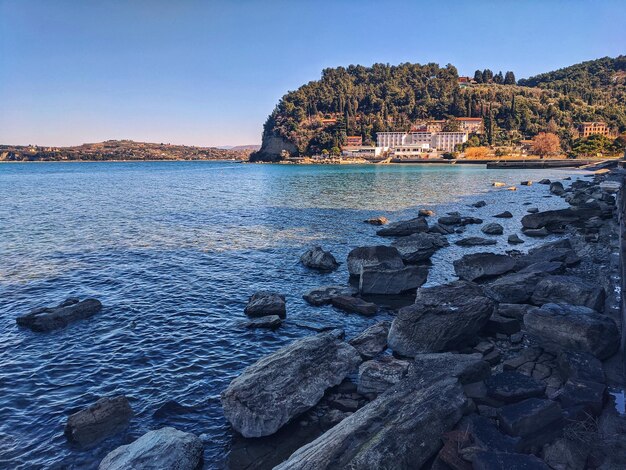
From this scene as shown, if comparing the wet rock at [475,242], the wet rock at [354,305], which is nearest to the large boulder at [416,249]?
the wet rock at [475,242]

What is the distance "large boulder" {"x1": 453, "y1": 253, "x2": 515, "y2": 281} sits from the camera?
2125 centimetres

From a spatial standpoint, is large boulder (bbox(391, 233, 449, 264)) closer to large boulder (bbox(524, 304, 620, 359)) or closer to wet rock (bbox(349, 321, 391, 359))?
wet rock (bbox(349, 321, 391, 359))

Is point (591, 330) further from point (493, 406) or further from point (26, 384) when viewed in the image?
point (26, 384)

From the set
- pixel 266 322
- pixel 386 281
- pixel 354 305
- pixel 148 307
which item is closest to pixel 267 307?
pixel 266 322

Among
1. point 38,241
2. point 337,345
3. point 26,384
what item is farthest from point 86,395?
point 38,241

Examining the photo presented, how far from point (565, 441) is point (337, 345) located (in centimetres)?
658

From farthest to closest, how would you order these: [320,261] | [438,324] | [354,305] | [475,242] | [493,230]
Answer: [493,230]
[475,242]
[320,261]
[354,305]
[438,324]

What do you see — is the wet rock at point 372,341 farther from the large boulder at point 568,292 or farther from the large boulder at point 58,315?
the large boulder at point 58,315

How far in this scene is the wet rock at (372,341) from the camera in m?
13.5

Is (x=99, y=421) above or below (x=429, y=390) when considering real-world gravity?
below

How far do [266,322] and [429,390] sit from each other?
8.66m

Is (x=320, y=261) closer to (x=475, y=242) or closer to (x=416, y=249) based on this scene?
(x=416, y=249)

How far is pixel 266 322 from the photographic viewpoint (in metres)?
16.4

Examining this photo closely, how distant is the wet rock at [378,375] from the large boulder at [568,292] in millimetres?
7746
